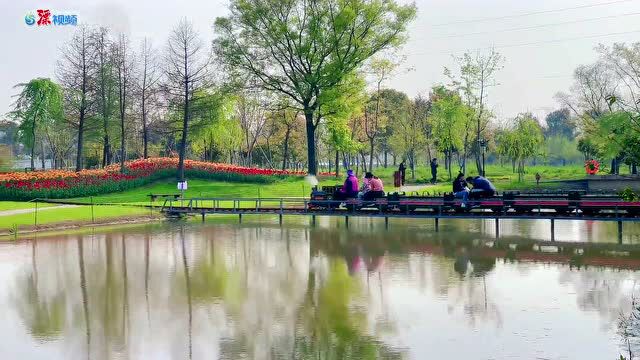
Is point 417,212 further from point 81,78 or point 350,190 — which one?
point 81,78

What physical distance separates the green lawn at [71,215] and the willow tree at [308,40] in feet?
60.9

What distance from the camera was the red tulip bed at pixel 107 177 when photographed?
46.2m

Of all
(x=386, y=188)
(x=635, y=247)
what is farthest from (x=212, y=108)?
(x=635, y=247)

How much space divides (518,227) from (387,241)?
8431 millimetres

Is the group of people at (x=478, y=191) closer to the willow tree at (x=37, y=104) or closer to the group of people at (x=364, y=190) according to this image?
the group of people at (x=364, y=190)

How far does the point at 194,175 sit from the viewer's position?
196 feet

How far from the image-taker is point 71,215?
37500 mm

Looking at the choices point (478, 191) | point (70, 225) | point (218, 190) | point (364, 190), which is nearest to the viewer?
point (478, 191)

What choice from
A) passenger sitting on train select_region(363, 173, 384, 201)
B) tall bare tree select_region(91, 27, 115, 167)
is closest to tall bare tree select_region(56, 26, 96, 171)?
tall bare tree select_region(91, 27, 115, 167)

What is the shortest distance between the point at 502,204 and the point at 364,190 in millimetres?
7095

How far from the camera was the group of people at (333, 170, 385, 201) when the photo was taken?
3356 cm

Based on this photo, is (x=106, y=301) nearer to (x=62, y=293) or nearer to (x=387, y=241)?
(x=62, y=293)

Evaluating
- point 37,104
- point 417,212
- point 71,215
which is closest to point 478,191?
point 417,212

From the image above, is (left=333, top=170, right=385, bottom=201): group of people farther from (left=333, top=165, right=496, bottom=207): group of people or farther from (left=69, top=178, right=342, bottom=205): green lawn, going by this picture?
(left=69, top=178, right=342, bottom=205): green lawn
